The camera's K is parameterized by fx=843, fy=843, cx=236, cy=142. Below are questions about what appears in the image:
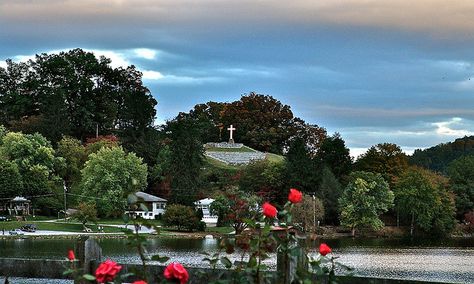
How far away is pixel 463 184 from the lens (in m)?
98.1

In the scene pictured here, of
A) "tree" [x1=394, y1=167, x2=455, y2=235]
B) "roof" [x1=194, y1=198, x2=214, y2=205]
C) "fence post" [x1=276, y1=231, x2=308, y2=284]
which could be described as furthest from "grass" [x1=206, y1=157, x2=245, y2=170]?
"fence post" [x1=276, y1=231, x2=308, y2=284]

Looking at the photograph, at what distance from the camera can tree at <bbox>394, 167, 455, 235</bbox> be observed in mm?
87688

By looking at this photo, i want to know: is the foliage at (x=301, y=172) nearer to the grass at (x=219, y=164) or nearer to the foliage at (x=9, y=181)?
the grass at (x=219, y=164)

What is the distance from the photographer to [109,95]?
4638 inches

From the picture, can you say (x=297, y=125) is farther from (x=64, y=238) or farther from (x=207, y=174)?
(x=64, y=238)

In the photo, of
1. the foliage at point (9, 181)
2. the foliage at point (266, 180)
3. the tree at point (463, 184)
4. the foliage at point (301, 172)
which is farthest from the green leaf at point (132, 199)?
the tree at point (463, 184)

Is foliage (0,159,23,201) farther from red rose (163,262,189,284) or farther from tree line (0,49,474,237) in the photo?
red rose (163,262,189,284)

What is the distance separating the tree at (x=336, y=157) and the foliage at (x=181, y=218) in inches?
938

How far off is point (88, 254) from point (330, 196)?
81.2 meters

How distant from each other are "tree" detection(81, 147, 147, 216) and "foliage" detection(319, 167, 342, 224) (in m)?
18.8

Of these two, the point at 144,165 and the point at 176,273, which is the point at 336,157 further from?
the point at 176,273

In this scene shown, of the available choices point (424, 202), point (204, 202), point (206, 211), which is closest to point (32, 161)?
point (204, 202)

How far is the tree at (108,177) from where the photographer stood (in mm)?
81812

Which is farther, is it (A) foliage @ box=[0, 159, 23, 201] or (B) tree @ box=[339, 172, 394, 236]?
(B) tree @ box=[339, 172, 394, 236]
